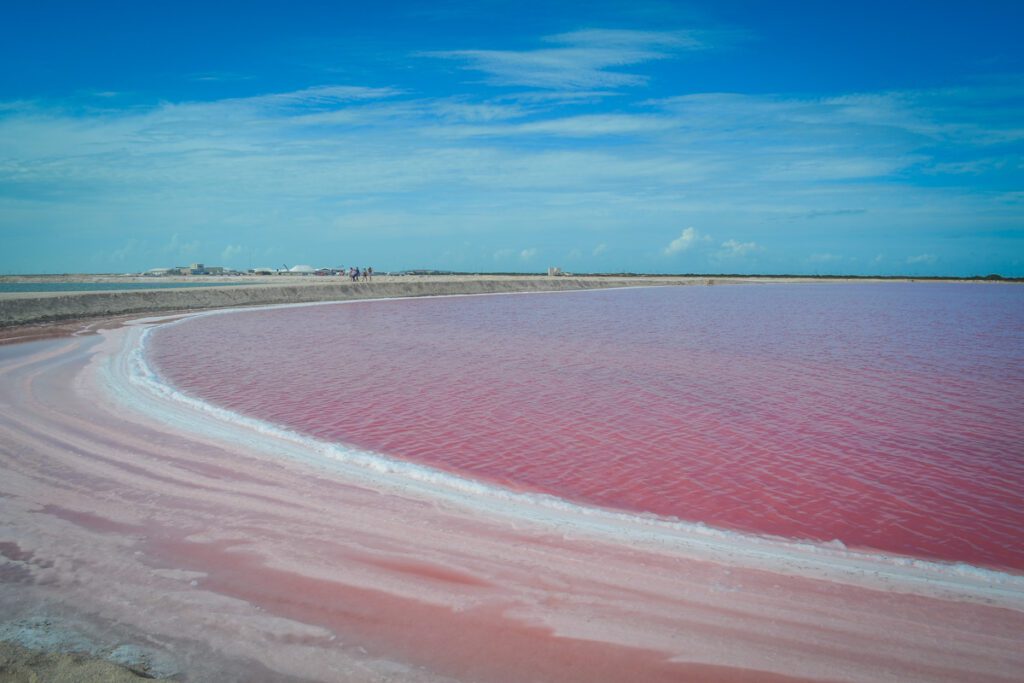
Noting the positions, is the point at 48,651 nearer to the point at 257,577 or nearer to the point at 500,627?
the point at 257,577

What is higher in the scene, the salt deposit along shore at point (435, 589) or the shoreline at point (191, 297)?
the shoreline at point (191, 297)

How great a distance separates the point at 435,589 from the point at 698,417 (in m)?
7.47

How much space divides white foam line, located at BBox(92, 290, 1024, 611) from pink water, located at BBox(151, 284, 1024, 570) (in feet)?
1.04

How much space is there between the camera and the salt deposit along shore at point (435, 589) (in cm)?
426

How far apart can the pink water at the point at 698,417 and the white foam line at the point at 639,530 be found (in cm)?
32

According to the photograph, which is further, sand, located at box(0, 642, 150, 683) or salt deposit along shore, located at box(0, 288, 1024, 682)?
salt deposit along shore, located at box(0, 288, 1024, 682)

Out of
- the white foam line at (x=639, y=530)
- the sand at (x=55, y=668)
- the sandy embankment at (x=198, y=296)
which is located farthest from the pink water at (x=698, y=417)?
the sandy embankment at (x=198, y=296)

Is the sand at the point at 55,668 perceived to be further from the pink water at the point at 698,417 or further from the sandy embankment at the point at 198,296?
the sandy embankment at the point at 198,296

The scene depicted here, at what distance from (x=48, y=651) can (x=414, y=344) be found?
1837 centimetres

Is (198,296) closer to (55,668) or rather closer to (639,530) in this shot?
(639,530)

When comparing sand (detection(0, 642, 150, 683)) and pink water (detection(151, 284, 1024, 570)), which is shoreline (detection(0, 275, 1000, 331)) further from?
sand (detection(0, 642, 150, 683))

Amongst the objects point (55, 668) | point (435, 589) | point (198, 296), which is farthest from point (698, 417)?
point (198, 296)

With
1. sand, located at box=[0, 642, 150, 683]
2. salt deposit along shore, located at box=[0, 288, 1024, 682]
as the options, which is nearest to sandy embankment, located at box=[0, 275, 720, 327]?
salt deposit along shore, located at box=[0, 288, 1024, 682]

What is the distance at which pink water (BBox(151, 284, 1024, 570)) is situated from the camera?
725cm
